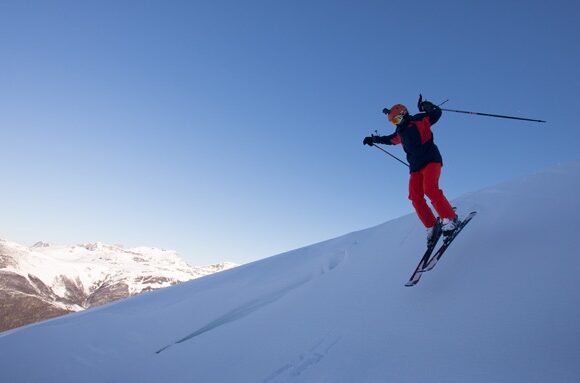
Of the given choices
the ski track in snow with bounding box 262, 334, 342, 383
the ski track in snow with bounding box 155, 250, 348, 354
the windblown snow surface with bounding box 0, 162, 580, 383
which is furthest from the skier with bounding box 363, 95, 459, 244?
the ski track in snow with bounding box 155, 250, 348, 354

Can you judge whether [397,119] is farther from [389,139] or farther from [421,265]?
[421,265]

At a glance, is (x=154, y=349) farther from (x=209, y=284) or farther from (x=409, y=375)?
(x=409, y=375)

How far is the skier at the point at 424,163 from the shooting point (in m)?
5.60

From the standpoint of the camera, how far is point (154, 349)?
596cm

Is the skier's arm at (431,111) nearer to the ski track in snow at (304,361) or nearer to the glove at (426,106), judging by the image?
the glove at (426,106)

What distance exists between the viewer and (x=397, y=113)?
636 centimetres

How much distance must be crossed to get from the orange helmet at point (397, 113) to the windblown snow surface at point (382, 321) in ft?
7.23

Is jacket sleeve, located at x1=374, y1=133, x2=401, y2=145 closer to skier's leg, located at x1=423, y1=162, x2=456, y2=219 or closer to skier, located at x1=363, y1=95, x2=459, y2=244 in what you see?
skier, located at x1=363, y1=95, x2=459, y2=244

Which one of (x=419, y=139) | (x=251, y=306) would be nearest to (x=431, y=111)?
(x=419, y=139)

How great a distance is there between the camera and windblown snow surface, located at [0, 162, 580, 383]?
3318mm

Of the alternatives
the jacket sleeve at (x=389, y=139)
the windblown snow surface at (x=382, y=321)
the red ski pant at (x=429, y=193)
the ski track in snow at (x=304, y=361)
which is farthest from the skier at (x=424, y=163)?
the ski track in snow at (x=304, y=361)

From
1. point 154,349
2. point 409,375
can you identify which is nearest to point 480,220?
point 409,375

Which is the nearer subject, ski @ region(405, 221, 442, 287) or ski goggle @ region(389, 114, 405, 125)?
ski @ region(405, 221, 442, 287)

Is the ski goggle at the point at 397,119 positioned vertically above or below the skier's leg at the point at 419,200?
above
